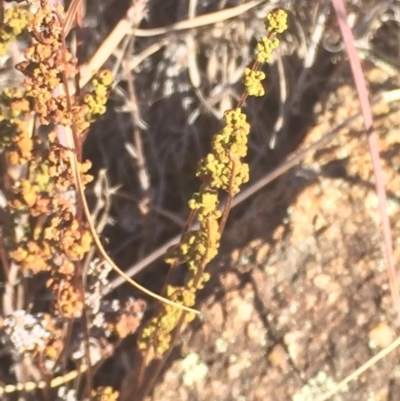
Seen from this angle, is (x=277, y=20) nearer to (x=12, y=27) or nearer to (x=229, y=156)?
(x=229, y=156)

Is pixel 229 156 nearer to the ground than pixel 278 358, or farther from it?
farther from it

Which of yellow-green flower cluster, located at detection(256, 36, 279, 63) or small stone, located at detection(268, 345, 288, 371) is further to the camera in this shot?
small stone, located at detection(268, 345, 288, 371)

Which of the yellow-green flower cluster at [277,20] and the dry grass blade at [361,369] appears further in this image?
the dry grass blade at [361,369]

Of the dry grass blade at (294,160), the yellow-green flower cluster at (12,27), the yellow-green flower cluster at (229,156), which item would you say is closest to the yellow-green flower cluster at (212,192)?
the yellow-green flower cluster at (229,156)

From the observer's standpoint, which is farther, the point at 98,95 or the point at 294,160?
the point at 294,160

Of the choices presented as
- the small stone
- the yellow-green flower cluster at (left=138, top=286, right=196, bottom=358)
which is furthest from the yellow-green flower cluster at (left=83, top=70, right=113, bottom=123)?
the small stone

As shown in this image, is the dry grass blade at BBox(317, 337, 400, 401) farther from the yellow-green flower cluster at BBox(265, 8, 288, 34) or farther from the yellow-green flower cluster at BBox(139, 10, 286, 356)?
the yellow-green flower cluster at BBox(265, 8, 288, 34)

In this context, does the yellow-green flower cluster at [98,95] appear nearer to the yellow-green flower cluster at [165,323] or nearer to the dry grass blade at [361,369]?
the yellow-green flower cluster at [165,323]

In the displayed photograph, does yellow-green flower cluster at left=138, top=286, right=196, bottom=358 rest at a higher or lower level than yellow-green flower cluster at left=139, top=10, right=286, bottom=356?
lower

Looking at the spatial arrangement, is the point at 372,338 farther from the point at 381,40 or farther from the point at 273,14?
the point at 381,40

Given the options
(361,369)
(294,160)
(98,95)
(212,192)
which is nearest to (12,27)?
(98,95)

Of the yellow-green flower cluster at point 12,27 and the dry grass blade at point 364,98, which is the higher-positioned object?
the yellow-green flower cluster at point 12,27
